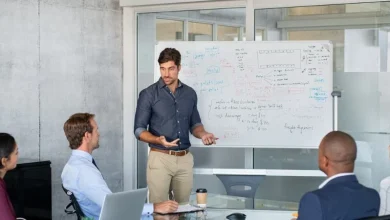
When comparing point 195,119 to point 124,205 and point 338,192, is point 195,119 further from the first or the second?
point 338,192

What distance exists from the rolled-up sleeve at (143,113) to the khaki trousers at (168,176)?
0.26m

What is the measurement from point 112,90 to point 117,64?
263mm

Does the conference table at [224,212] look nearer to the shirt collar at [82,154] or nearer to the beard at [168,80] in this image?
the shirt collar at [82,154]

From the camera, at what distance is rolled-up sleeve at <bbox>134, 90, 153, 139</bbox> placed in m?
5.19

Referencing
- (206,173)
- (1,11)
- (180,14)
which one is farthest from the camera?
(180,14)

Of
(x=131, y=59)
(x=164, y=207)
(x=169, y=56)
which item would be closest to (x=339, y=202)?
(x=164, y=207)

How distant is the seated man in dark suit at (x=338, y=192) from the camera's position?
2.32m

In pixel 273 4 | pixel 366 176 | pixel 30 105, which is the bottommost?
pixel 366 176

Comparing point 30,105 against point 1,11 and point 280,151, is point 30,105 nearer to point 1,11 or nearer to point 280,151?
point 1,11

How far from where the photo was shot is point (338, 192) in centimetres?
238

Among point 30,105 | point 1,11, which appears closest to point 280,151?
point 30,105

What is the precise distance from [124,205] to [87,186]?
1.53 ft

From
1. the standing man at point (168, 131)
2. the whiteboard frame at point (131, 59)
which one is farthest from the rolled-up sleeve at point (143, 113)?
the whiteboard frame at point (131, 59)

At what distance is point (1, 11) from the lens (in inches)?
227
